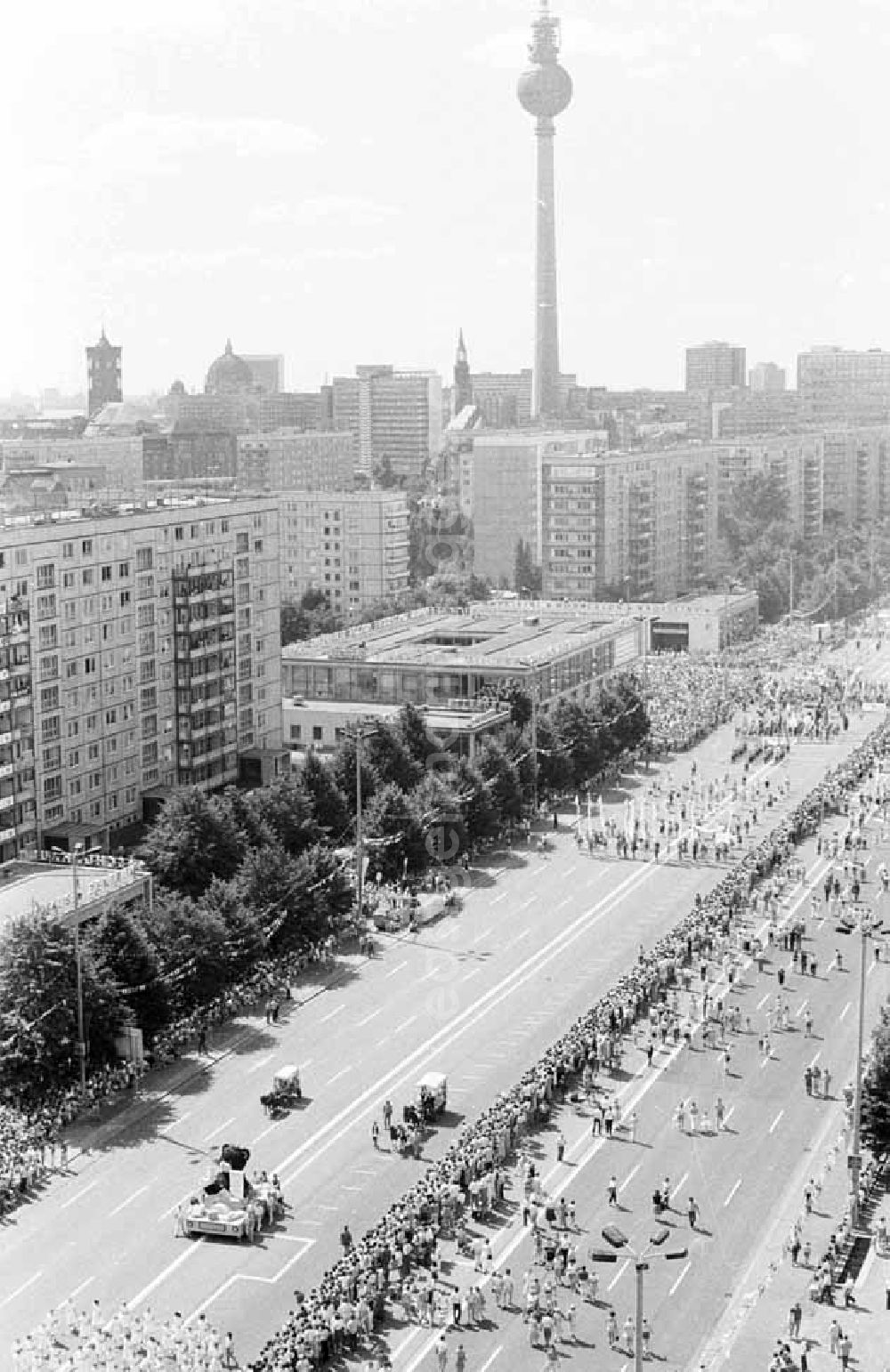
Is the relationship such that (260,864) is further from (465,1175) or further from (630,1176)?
(630,1176)

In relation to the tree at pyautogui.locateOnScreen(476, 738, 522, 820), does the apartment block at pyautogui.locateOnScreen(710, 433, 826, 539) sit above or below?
above

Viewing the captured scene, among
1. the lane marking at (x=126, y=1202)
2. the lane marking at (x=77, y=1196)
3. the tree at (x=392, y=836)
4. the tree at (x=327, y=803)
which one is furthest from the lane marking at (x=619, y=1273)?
the tree at (x=327, y=803)

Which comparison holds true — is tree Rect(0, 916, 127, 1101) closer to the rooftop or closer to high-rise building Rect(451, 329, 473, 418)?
the rooftop

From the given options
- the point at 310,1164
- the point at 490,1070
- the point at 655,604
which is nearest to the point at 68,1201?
the point at 310,1164

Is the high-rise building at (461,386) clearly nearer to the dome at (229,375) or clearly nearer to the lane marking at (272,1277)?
the dome at (229,375)

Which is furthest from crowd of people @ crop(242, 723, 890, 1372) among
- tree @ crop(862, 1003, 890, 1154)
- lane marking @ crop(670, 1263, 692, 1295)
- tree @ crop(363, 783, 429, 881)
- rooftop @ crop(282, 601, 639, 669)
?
rooftop @ crop(282, 601, 639, 669)

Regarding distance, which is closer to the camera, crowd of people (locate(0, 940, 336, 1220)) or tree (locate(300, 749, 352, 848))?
crowd of people (locate(0, 940, 336, 1220))
